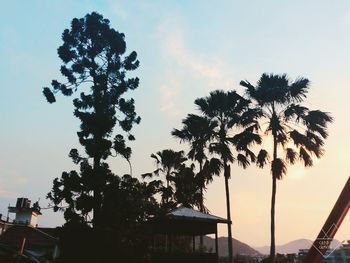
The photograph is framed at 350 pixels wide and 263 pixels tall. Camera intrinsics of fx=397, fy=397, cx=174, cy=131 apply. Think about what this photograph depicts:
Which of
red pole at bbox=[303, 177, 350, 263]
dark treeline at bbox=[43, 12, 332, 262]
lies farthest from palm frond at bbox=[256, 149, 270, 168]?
red pole at bbox=[303, 177, 350, 263]

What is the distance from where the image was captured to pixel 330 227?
7430 mm

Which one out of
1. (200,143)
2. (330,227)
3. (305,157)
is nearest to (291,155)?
(305,157)

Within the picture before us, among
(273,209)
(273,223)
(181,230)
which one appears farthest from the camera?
(273,209)

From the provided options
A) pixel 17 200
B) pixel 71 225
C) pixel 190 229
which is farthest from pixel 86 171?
pixel 17 200

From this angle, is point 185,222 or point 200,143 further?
point 200,143

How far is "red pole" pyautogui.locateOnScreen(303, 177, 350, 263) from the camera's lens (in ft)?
23.7

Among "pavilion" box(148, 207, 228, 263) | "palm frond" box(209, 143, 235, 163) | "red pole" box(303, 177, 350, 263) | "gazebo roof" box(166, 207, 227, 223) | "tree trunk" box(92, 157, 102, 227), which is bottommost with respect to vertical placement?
"red pole" box(303, 177, 350, 263)

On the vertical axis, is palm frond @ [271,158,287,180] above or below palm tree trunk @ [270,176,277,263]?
above

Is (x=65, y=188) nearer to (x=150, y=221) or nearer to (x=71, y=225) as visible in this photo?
(x=71, y=225)

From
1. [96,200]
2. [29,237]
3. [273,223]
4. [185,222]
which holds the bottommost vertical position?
[185,222]

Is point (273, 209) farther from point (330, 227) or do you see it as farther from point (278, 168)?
point (330, 227)

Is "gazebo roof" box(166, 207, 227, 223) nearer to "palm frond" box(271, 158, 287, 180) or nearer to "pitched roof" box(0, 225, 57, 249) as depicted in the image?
"palm frond" box(271, 158, 287, 180)

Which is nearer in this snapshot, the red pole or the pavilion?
the red pole

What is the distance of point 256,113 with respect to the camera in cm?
3056
